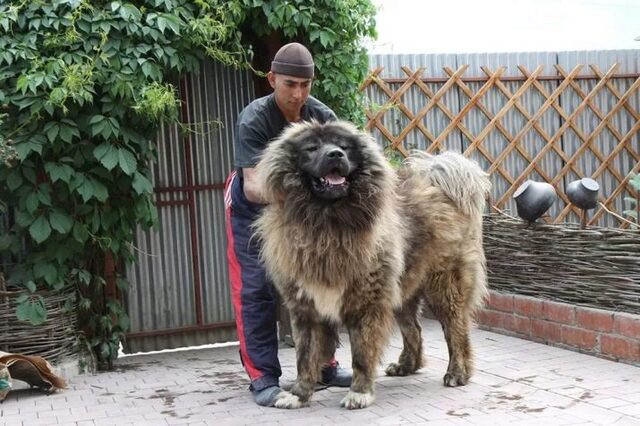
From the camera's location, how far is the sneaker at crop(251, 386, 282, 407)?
4.10m

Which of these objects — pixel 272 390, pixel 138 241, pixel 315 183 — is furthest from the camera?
pixel 138 241

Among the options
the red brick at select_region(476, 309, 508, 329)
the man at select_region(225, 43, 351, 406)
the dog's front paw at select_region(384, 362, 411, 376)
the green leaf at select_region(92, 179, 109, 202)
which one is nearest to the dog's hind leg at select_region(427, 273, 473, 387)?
the dog's front paw at select_region(384, 362, 411, 376)

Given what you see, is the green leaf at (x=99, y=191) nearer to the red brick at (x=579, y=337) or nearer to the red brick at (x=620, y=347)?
the red brick at (x=579, y=337)

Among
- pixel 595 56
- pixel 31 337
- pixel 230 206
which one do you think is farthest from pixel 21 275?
pixel 595 56

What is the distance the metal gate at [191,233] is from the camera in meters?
5.91

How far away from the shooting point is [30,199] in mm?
4828

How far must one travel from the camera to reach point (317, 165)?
145 inches

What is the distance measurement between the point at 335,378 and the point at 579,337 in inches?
67.2

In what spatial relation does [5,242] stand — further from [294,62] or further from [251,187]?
[294,62]

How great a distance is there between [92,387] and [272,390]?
4.35 feet

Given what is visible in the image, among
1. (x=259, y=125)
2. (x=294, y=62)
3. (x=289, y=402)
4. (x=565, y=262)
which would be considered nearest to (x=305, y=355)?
(x=289, y=402)

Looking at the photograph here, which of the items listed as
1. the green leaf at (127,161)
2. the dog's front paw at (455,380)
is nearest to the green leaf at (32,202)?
the green leaf at (127,161)

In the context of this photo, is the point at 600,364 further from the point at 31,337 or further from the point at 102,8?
the point at 102,8

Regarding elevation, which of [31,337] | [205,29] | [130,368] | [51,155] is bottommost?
[130,368]
